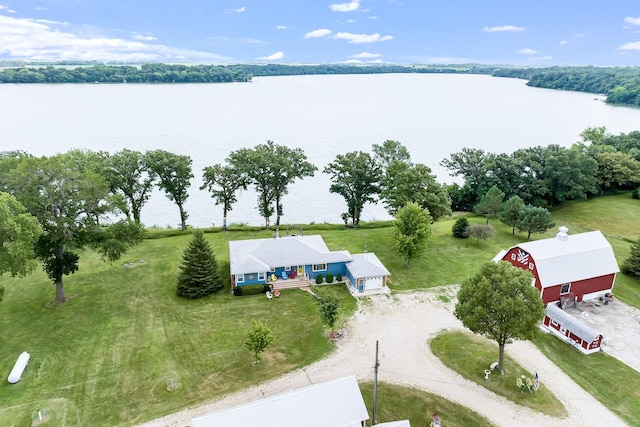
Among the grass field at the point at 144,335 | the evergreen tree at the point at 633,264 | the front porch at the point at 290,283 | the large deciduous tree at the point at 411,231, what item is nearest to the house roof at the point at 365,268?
the grass field at the point at 144,335

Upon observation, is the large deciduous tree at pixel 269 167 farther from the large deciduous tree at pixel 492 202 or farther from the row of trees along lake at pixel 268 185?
the large deciduous tree at pixel 492 202

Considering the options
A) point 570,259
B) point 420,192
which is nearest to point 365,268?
point 420,192

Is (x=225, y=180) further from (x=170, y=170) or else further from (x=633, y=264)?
(x=633, y=264)

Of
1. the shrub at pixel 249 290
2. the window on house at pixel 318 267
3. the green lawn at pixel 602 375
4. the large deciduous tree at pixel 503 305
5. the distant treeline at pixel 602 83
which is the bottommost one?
the green lawn at pixel 602 375

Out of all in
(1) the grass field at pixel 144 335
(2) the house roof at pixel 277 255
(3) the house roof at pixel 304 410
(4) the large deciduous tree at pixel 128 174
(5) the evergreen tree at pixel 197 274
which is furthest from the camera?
(4) the large deciduous tree at pixel 128 174

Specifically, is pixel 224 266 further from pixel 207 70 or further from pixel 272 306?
pixel 207 70

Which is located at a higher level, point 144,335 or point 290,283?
point 144,335
